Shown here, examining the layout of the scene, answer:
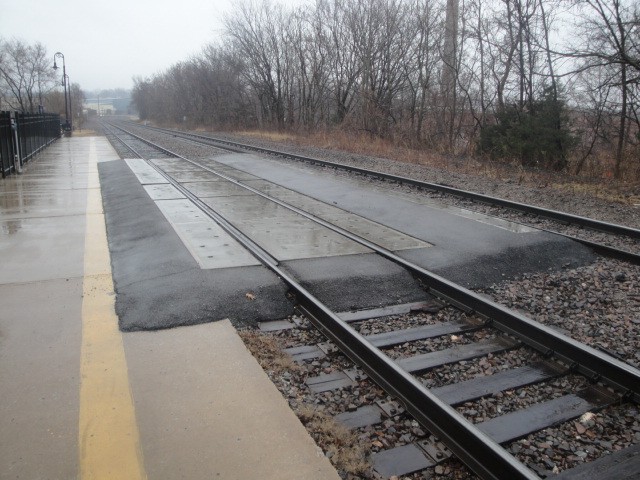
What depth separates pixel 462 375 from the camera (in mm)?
4020

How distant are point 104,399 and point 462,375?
2625 mm

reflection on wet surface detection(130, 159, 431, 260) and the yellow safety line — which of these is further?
reflection on wet surface detection(130, 159, 431, 260)

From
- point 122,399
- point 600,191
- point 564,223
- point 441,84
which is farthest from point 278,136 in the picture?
point 122,399

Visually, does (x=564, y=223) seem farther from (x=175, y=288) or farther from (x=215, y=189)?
(x=215, y=189)

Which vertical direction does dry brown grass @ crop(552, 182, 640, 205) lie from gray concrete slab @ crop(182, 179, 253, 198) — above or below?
below

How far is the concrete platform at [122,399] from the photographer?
2.82m

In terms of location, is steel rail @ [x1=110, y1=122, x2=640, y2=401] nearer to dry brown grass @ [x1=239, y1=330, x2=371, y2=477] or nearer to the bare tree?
dry brown grass @ [x1=239, y1=330, x2=371, y2=477]

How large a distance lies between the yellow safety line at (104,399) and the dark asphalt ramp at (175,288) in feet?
0.62

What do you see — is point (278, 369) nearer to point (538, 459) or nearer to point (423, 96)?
point (538, 459)

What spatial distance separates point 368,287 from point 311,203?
5212 mm

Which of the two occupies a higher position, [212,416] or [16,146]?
[16,146]

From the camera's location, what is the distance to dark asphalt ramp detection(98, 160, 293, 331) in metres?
4.79

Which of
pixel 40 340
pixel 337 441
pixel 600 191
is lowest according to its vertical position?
pixel 337 441

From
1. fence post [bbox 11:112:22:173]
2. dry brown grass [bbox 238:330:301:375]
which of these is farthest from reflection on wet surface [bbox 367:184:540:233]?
fence post [bbox 11:112:22:173]
